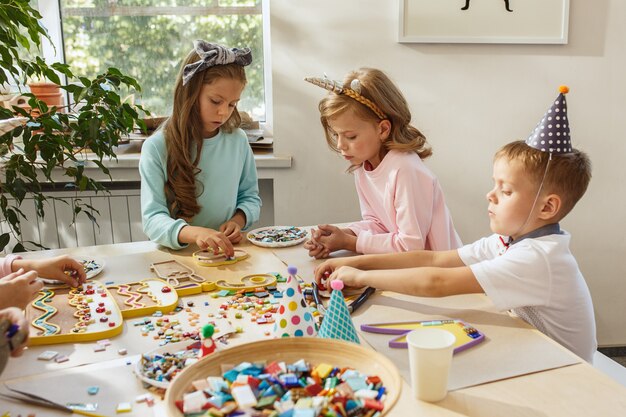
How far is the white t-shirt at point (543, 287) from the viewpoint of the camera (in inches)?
47.3

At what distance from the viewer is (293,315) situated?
101 centimetres

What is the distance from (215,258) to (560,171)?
88 centimetres

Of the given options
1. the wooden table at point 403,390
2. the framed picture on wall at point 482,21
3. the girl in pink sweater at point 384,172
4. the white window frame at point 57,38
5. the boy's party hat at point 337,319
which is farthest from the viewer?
the white window frame at point 57,38

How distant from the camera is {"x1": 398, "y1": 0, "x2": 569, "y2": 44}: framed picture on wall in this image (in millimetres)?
2504

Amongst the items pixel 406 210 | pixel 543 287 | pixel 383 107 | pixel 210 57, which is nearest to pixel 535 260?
pixel 543 287

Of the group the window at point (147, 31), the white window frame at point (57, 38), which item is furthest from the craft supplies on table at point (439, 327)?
the window at point (147, 31)

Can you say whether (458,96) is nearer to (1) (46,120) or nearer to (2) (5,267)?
(1) (46,120)

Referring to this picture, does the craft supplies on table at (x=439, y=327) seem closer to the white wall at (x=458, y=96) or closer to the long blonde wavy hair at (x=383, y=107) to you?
the long blonde wavy hair at (x=383, y=107)

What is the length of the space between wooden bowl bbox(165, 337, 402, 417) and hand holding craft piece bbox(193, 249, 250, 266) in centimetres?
68

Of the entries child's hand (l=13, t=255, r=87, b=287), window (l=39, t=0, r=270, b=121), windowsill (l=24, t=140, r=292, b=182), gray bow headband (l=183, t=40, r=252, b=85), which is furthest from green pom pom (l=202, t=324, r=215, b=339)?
window (l=39, t=0, r=270, b=121)

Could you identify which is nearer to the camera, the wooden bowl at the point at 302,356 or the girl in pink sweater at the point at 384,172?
the wooden bowl at the point at 302,356

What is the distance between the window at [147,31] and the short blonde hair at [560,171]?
1832mm

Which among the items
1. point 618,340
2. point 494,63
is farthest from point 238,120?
point 618,340

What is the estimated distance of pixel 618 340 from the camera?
2.91 metres
